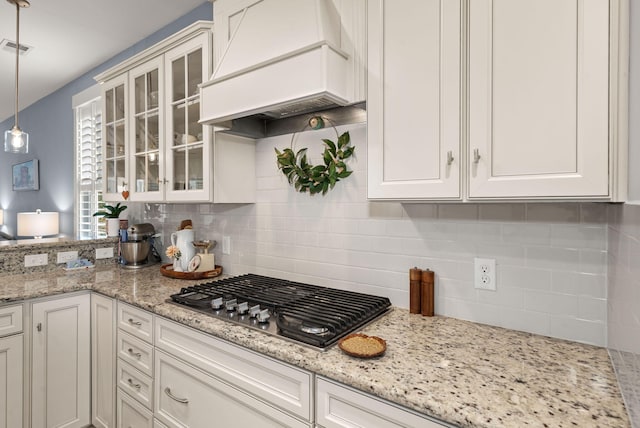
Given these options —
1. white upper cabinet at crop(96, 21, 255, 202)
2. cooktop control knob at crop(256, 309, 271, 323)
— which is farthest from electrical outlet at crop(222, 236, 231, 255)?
cooktop control knob at crop(256, 309, 271, 323)

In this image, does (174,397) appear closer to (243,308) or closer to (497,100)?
(243,308)

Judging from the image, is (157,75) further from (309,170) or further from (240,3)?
(309,170)

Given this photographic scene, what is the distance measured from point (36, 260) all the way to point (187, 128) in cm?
142

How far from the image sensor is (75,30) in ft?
9.72

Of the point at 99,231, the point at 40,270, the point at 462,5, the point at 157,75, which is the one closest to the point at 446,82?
the point at 462,5

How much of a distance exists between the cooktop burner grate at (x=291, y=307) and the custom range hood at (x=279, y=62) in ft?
2.79

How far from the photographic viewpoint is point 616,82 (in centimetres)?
92

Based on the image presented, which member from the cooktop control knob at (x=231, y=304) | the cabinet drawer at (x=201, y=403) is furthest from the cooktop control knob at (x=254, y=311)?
the cabinet drawer at (x=201, y=403)

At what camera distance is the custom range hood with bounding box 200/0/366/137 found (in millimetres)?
1392

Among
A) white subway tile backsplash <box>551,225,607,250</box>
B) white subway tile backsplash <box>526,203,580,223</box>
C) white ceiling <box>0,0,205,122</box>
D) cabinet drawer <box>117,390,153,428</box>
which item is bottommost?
cabinet drawer <box>117,390,153,428</box>

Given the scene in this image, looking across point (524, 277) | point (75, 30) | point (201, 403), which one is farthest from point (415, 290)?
point (75, 30)

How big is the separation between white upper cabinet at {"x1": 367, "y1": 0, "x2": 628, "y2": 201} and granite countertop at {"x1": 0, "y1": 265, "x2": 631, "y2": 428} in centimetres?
51

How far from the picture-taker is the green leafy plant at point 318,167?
5.79 feet

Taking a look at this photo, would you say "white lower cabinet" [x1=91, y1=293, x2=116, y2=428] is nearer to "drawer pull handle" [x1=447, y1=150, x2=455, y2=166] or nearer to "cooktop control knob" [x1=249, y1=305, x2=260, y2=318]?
"cooktop control knob" [x1=249, y1=305, x2=260, y2=318]
